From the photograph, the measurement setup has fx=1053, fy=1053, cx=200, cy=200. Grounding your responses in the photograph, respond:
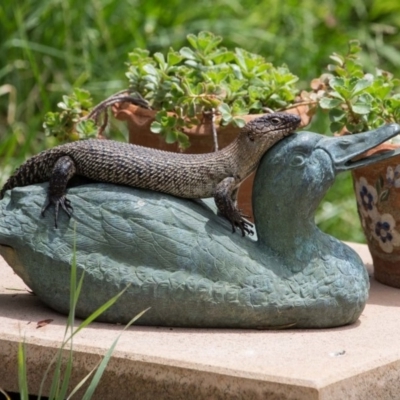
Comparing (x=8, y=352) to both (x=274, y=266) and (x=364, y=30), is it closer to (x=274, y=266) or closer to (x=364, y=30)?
(x=274, y=266)

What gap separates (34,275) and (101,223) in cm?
25

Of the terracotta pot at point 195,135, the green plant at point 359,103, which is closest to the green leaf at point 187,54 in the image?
Result: the terracotta pot at point 195,135

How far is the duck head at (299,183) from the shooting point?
9.89 feet

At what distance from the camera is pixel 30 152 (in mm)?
5961

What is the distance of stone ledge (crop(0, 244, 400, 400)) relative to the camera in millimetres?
2576

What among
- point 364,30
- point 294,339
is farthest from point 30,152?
point 294,339

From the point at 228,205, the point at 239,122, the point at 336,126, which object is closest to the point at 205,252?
the point at 228,205

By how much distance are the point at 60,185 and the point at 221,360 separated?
2.35 feet

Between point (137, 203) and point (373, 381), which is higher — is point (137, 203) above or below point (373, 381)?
above

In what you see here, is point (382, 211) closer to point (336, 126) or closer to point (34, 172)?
point (336, 126)

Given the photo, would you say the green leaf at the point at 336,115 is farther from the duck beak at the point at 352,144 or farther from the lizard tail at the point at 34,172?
the lizard tail at the point at 34,172

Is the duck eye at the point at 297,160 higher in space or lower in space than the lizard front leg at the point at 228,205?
higher

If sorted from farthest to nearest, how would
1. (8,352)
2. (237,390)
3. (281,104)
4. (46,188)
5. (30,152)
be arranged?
(30,152)
(281,104)
(46,188)
(8,352)
(237,390)

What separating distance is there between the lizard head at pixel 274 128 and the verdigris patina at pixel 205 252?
0.03 meters
